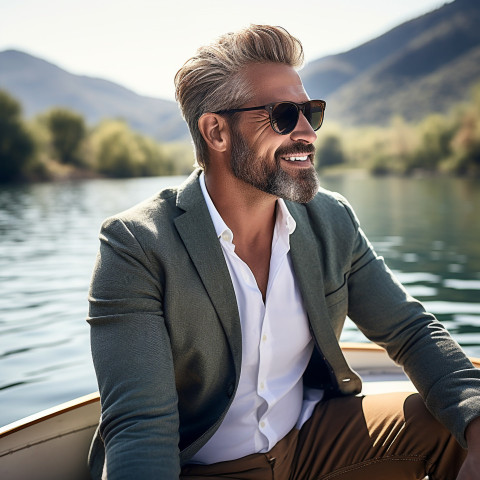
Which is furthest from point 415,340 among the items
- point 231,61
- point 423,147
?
point 423,147

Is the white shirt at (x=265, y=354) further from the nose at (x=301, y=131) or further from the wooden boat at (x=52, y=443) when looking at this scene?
the wooden boat at (x=52, y=443)

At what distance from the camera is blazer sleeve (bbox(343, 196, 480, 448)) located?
1566 mm

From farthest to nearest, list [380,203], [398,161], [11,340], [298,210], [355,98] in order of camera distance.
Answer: [355,98] < [398,161] < [380,203] < [11,340] < [298,210]

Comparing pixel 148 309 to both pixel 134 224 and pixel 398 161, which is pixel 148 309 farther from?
pixel 398 161

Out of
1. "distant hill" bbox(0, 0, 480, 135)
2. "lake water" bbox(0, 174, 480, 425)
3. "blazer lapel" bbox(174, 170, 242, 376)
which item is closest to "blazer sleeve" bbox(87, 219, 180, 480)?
"blazer lapel" bbox(174, 170, 242, 376)

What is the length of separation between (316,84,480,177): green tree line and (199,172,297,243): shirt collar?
4327 cm

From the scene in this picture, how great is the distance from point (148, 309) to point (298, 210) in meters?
0.65

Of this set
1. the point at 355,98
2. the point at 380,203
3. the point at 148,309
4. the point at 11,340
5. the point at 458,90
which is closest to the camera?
the point at 148,309

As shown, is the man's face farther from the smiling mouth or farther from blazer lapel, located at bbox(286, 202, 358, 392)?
blazer lapel, located at bbox(286, 202, 358, 392)

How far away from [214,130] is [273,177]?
0.87 ft

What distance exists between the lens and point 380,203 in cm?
2186

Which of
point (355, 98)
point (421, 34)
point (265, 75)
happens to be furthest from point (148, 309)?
point (421, 34)

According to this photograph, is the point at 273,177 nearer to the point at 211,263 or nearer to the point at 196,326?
the point at 211,263

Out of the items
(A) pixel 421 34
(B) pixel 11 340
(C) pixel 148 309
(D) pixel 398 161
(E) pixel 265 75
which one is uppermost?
(A) pixel 421 34
